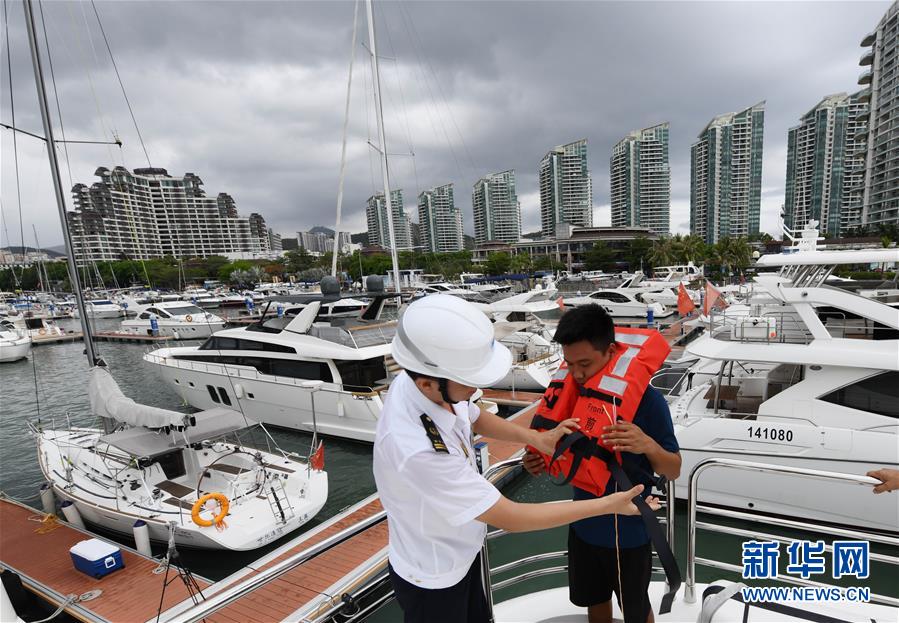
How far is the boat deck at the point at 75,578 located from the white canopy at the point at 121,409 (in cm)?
166

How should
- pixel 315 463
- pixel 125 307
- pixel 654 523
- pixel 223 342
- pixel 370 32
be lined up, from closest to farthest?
pixel 654 523 < pixel 315 463 < pixel 223 342 < pixel 370 32 < pixel 125 307

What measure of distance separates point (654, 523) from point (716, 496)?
5.70 metres

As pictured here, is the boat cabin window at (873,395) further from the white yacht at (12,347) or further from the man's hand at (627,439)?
the white yacht at (12,347)

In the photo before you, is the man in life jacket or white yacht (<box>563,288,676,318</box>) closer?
the man in life jacket

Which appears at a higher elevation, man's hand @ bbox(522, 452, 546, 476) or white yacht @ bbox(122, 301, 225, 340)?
man's hand @ bbox(522, 452, 546, 476)

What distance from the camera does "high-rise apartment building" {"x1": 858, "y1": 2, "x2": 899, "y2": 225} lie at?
52.9m

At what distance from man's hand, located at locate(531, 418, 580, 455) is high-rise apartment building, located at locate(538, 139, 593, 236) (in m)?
105

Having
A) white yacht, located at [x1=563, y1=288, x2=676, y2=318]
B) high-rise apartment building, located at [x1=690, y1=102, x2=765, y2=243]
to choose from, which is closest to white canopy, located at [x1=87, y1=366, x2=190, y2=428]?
white yacht, located at [x1=563, y1=288, x2=676, y2=318]

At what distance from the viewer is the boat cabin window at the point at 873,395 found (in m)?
5.17

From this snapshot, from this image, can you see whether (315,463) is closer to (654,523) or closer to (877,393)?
(654,523)

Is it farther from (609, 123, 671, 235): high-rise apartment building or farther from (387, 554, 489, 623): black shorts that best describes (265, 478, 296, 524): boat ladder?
(609, 123, 671, 235): high-rise apartment building


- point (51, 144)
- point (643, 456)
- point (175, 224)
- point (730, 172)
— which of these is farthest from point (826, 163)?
point (175, 224)

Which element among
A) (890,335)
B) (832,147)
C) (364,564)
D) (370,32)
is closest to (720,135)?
(832,147)

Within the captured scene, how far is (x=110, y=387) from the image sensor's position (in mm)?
6949
